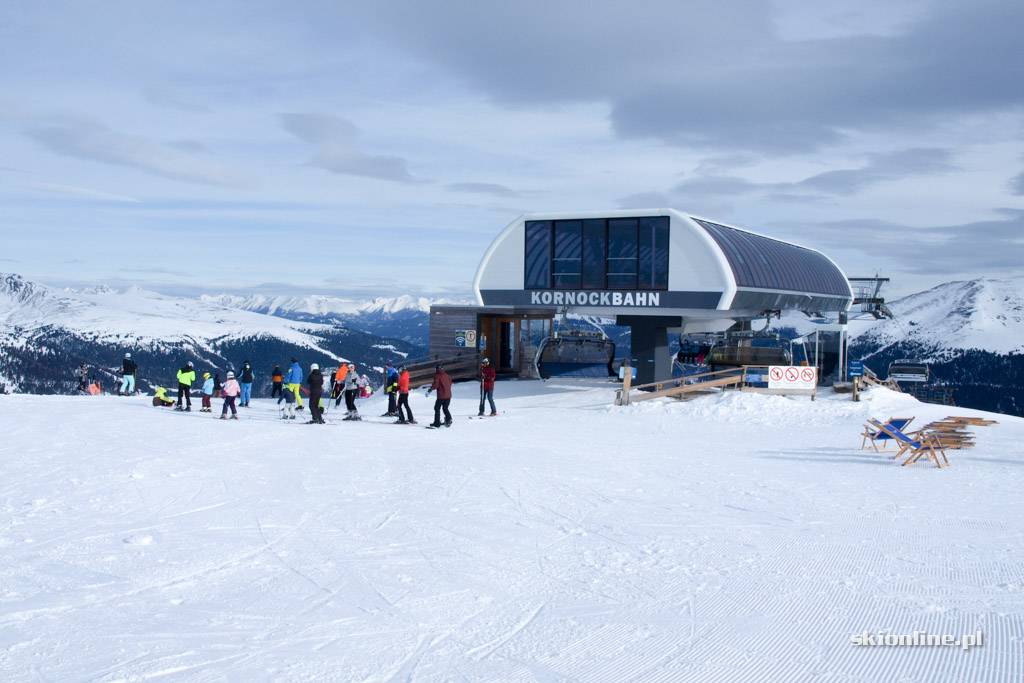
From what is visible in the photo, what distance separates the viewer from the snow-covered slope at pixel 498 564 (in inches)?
211

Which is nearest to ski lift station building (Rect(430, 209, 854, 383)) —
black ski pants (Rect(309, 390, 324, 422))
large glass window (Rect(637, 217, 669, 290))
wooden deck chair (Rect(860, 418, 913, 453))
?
large glass window (Rect(637, 217, 669, 290))

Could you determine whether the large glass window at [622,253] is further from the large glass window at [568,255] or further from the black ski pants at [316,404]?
the black ski pants at [316,404]

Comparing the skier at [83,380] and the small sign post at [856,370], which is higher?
the small sign post at [856,370]

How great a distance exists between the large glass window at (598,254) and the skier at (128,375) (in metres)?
13.4

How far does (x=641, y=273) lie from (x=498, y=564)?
64.1 ft

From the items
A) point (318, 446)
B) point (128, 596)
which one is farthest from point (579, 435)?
point (128, 596)

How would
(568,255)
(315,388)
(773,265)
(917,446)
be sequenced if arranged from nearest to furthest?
(917,446) → (315,388) → (568,255) → (773,265)

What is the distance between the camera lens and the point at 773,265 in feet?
94.6

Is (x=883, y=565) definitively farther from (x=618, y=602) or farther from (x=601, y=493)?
(x=601, y=493)

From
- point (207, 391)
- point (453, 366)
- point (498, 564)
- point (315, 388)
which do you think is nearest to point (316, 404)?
point (315, 388)

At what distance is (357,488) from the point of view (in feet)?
35.3

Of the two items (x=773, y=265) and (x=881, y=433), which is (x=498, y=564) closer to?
(x=881, y=433)

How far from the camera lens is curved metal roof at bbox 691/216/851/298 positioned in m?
25.9

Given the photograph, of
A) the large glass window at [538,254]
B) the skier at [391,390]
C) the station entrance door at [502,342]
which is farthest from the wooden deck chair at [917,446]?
the station entrance door at [502,342]
